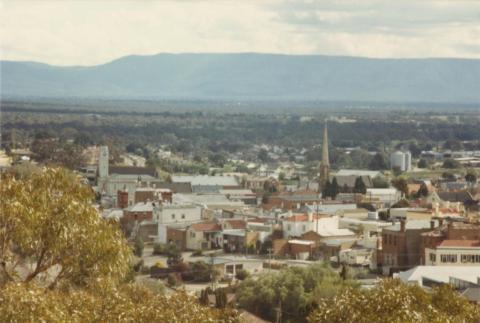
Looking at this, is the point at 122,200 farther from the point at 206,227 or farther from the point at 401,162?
the point at 401,162

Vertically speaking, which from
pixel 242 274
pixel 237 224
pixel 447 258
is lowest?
pixel 237 224

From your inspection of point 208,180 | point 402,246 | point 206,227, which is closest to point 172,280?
point 402,246

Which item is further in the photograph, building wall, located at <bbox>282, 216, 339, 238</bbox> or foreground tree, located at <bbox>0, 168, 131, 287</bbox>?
building wall, located at <bbox>282, 216, 339, 238</bbox>

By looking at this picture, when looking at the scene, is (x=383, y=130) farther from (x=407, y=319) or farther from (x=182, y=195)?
(x=407, y=319)

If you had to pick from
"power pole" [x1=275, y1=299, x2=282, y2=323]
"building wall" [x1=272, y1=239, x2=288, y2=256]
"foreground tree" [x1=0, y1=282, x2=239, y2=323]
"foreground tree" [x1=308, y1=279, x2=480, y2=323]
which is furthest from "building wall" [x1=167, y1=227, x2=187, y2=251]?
"foreground tree" [x1=0, y1=282, x2=239, y2=323]

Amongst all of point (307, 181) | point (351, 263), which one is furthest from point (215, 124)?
point (351, 263)

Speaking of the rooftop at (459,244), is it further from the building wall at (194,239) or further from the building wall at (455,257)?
the building wall at (194,239)

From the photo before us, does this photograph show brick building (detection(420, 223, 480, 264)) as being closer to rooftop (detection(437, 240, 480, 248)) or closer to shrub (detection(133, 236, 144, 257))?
rooftop (detection(437, 240, 480, 248))
